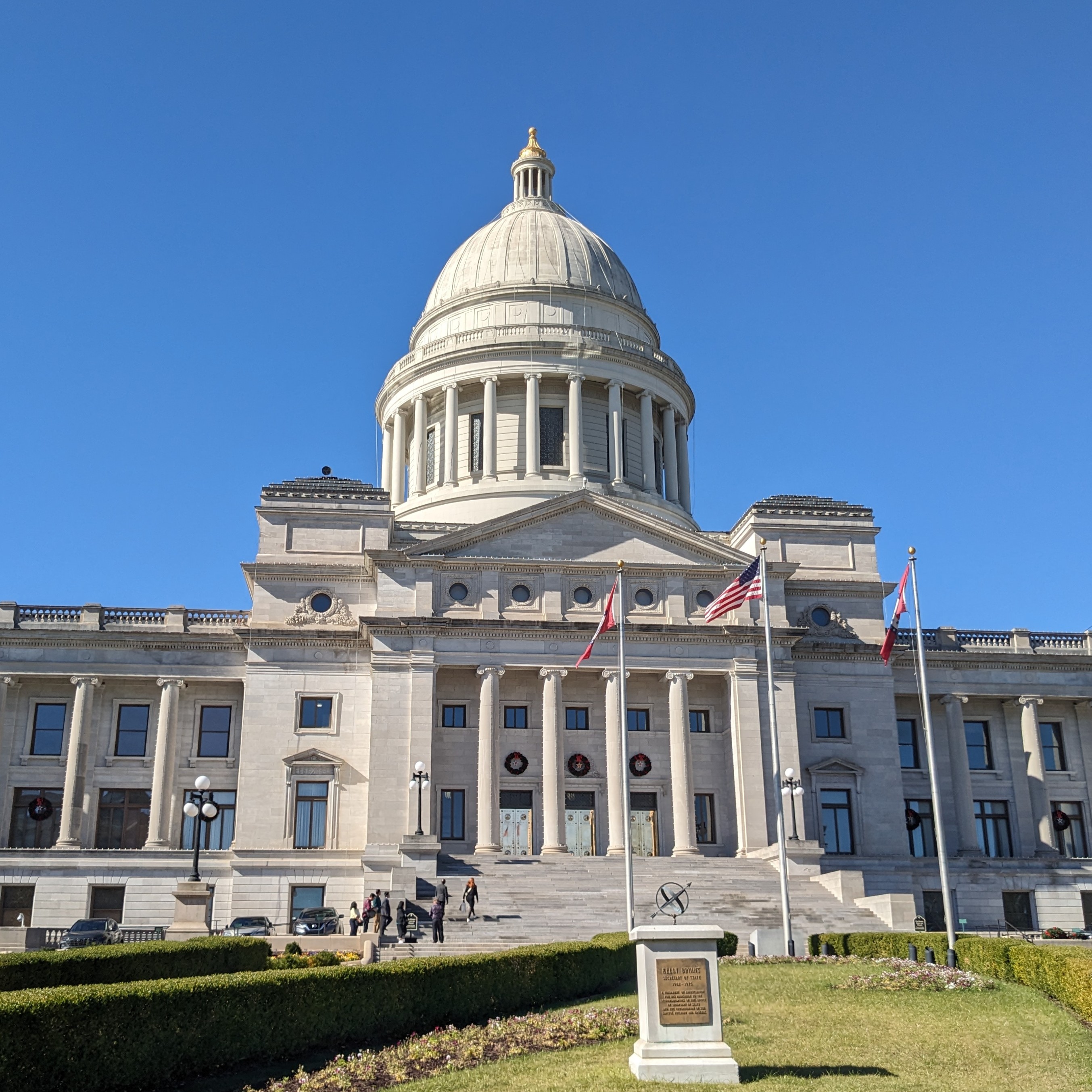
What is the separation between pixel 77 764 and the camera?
2124 inches

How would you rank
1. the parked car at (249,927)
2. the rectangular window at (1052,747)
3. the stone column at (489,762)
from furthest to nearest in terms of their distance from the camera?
the rectangular window at (1052,747), the stone column at (489,762), the parked car at (249,927)

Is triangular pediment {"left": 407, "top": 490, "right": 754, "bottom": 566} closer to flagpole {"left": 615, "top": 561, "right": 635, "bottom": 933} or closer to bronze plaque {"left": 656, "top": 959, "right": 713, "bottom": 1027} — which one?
flagpole {"left": 615, "top": 561, "right": 635, "bottom": 933}

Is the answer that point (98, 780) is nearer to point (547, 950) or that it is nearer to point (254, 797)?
point (254, 797)

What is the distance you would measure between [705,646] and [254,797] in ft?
65.3

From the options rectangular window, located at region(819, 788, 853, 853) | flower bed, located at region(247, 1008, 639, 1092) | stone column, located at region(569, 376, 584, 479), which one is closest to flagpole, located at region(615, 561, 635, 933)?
flower bed, located at region(247, 1008, 639, 1092)

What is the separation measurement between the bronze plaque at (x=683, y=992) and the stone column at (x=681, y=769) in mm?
33506

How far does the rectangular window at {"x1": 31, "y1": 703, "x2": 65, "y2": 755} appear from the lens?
5538 centimetres

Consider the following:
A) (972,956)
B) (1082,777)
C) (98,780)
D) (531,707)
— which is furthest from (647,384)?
(972,956)

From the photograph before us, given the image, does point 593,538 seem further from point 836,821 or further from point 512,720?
point 836,821

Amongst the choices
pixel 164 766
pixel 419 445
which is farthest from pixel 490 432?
pixel 164 766

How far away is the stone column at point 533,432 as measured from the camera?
66.4 meters

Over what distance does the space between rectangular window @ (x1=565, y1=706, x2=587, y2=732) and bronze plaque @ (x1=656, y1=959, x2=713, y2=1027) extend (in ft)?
121

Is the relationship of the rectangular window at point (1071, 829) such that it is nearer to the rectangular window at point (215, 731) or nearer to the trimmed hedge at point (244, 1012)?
the rectangular window at point (215, 731)

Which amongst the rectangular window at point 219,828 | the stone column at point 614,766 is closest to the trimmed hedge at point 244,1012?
the stone column at point 614,766
